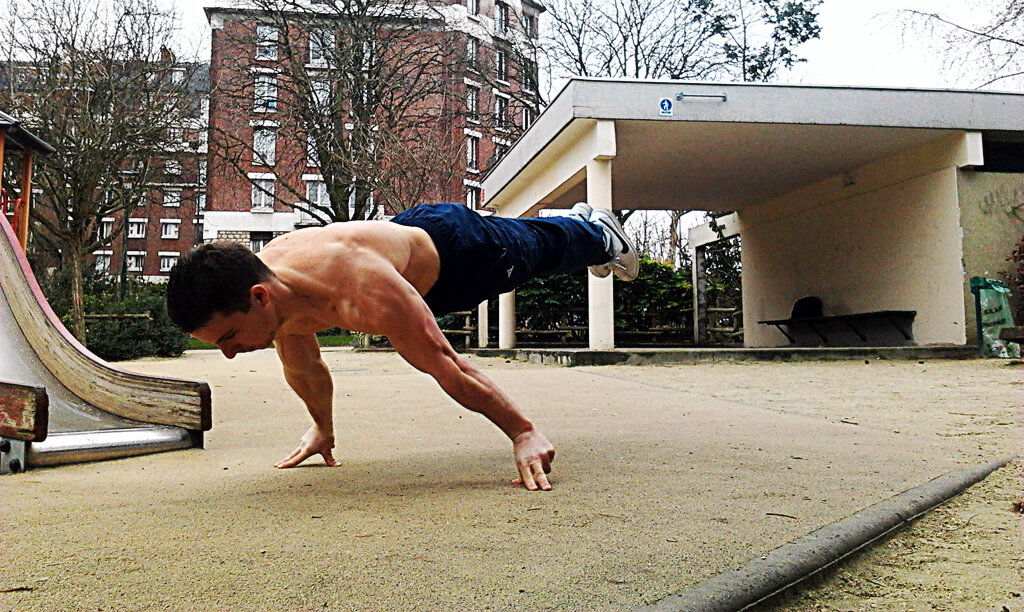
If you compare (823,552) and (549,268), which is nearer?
(823,552)

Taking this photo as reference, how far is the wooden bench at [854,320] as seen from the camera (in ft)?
33.1

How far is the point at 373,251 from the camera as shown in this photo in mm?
2119

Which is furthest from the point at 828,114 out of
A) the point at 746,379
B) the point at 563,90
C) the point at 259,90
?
the point at 259,90

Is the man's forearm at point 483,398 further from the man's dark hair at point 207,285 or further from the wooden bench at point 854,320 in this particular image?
the wooden bench at point 854,320

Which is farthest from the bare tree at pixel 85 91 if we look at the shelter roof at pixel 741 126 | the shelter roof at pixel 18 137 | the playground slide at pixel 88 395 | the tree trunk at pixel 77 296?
the playground slide at pixel 88 395

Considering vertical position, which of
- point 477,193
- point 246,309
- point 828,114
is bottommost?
point 246,309

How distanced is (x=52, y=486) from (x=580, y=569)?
1714mm

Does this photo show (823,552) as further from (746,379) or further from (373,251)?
(746,379)

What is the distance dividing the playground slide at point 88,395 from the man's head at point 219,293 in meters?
1.10

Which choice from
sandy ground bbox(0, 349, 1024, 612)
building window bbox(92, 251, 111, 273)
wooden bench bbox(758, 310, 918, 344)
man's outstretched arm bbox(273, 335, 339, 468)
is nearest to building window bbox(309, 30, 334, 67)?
building window bbox(92, 251, 111, 273)

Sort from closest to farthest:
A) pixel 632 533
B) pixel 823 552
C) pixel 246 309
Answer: pixel 823 552 < pixel 632 533 < pixel 246 309

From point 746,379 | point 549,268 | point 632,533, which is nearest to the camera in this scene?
point 632,533

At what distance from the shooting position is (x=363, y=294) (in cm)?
200

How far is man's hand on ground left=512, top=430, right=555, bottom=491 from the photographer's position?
210cm
